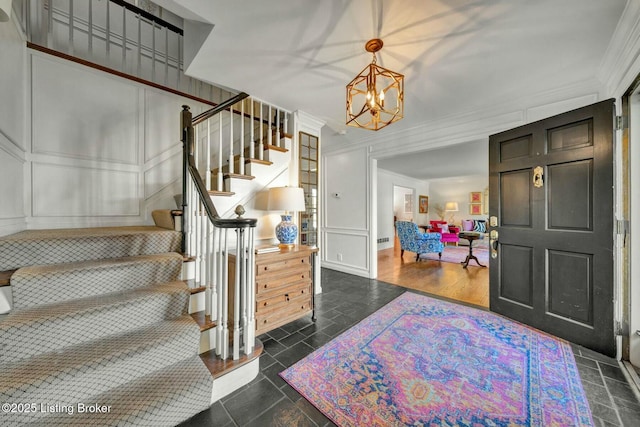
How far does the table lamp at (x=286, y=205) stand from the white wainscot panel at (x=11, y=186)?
1976mm

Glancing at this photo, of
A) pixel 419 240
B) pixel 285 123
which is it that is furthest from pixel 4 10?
pixel 419 240

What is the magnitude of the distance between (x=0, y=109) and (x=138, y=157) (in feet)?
4.06

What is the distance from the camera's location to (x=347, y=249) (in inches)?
176

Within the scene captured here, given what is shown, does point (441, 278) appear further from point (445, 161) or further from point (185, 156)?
point (185, 156)

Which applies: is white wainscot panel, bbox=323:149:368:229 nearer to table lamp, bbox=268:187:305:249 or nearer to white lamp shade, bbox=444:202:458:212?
table lamp, bbox=268:187:305:249

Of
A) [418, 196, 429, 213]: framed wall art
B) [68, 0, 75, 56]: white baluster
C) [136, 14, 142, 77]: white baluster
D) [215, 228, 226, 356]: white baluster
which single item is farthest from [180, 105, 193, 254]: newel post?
[418, 196, 429, 213]: framed wall art

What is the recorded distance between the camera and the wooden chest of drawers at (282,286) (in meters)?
2.17

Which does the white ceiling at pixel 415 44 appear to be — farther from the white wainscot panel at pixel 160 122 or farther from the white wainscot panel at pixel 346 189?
the white wainscot panel at pixel 346 189

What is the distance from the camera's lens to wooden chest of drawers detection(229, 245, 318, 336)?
2.17 metres

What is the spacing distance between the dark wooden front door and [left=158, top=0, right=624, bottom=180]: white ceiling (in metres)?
0.55

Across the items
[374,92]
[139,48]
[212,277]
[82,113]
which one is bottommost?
[212,277]

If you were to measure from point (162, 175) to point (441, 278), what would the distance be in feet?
15.6

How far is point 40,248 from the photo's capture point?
152 centimetres

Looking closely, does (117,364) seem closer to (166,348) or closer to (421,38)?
(166,348)
